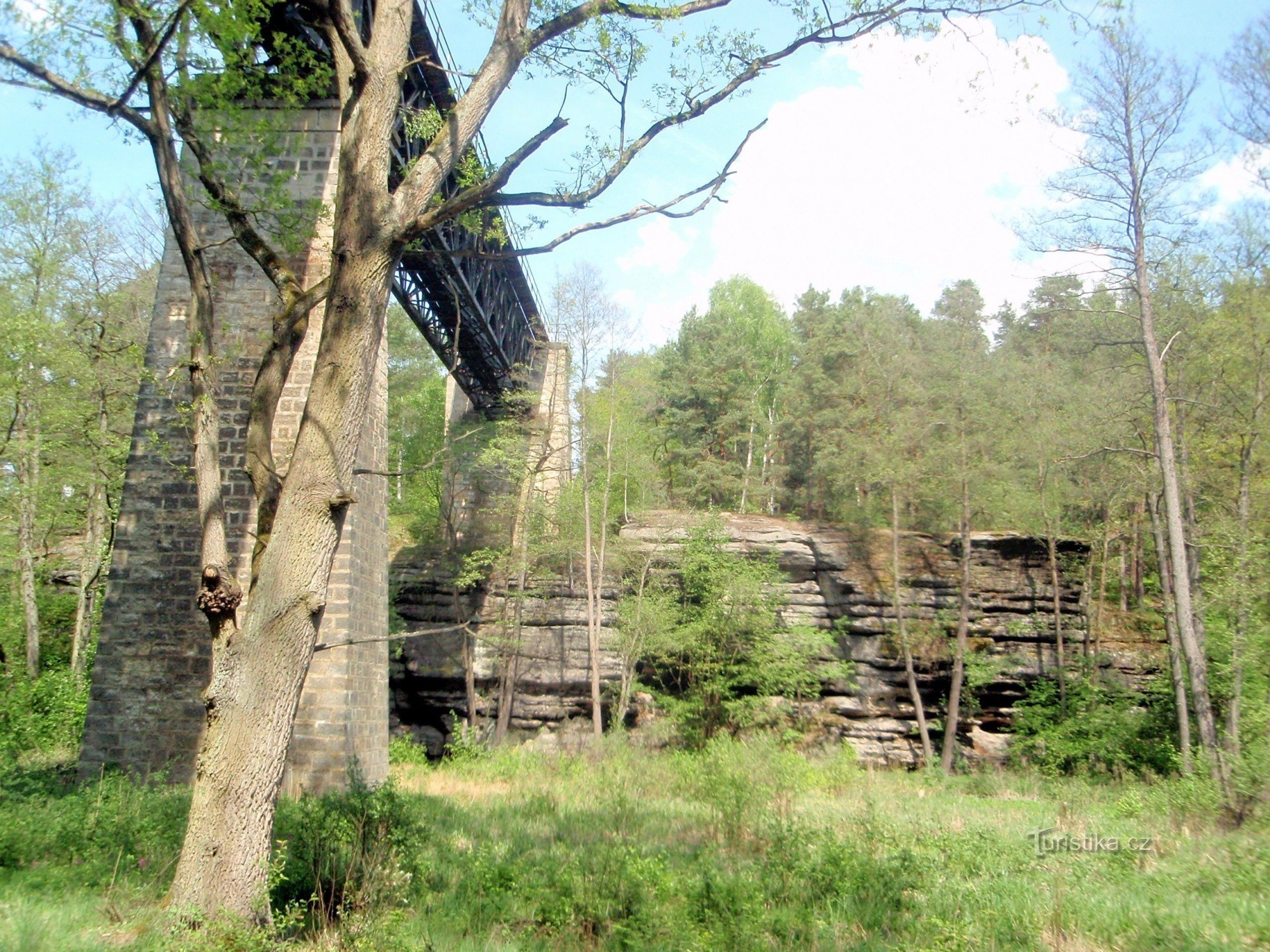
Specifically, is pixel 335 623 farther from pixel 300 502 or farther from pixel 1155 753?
pixel 1155 753

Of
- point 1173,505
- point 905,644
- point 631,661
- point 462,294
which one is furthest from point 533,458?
Result: point 1173,505

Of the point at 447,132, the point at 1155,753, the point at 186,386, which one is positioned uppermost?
the point at 447,132

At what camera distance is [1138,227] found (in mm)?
14859

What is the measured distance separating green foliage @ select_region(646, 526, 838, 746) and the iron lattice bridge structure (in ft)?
22.2

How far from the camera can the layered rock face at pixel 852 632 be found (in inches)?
845

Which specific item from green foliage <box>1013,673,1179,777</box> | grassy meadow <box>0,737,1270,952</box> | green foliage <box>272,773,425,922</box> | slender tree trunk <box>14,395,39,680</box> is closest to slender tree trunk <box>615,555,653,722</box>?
green foliage <box>1013,673,1179,777</box>

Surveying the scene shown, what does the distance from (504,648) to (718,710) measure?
216 inches

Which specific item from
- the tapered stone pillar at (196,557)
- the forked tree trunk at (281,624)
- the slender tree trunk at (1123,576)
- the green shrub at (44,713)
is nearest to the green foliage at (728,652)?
the slender tree trunk at (1123,576)

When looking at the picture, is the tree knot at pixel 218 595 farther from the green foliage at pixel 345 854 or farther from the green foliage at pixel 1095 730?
the green foliage at pixel 1095 730

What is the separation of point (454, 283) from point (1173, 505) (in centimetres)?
1249

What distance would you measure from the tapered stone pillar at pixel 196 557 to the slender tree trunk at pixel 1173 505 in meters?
11.8

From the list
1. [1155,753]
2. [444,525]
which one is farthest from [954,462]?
[444,525]

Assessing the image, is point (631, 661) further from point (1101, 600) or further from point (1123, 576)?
point (1123, 576)

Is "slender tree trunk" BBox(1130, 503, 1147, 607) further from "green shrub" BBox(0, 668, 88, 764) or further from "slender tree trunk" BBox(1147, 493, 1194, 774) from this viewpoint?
"green shrub" BBox(0, 668, 88, 764)
